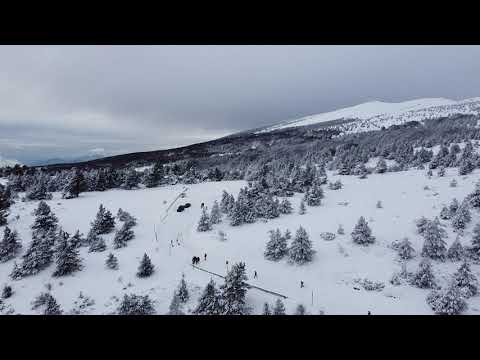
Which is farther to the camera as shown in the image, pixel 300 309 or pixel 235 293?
pixel 235 293

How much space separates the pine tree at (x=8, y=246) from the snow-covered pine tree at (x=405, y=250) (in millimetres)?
33247

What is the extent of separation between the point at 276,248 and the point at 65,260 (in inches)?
683

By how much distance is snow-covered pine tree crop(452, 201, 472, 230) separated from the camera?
886 inches

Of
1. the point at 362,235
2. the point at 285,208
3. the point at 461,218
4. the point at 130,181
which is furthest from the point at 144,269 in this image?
the point at 130,181

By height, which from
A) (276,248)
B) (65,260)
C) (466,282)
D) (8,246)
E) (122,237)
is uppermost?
(8,246)

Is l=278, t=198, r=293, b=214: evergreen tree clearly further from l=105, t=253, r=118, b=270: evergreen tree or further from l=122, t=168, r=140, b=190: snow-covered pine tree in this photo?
l=122, t=168, r=140, b=190: snow-covered pine tree

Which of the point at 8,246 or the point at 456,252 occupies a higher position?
the point at 8,246

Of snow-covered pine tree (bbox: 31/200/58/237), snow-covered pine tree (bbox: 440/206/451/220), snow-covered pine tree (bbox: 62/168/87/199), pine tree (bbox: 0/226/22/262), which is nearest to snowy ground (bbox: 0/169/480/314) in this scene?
pine tree (bbox: 0/226/22/262)

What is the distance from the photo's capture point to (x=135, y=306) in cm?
1504

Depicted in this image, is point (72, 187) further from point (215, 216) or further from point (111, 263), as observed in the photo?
point (215, 216)

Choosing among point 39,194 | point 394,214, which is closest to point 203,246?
point 394,214

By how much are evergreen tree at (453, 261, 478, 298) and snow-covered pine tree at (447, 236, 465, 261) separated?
123 inches
